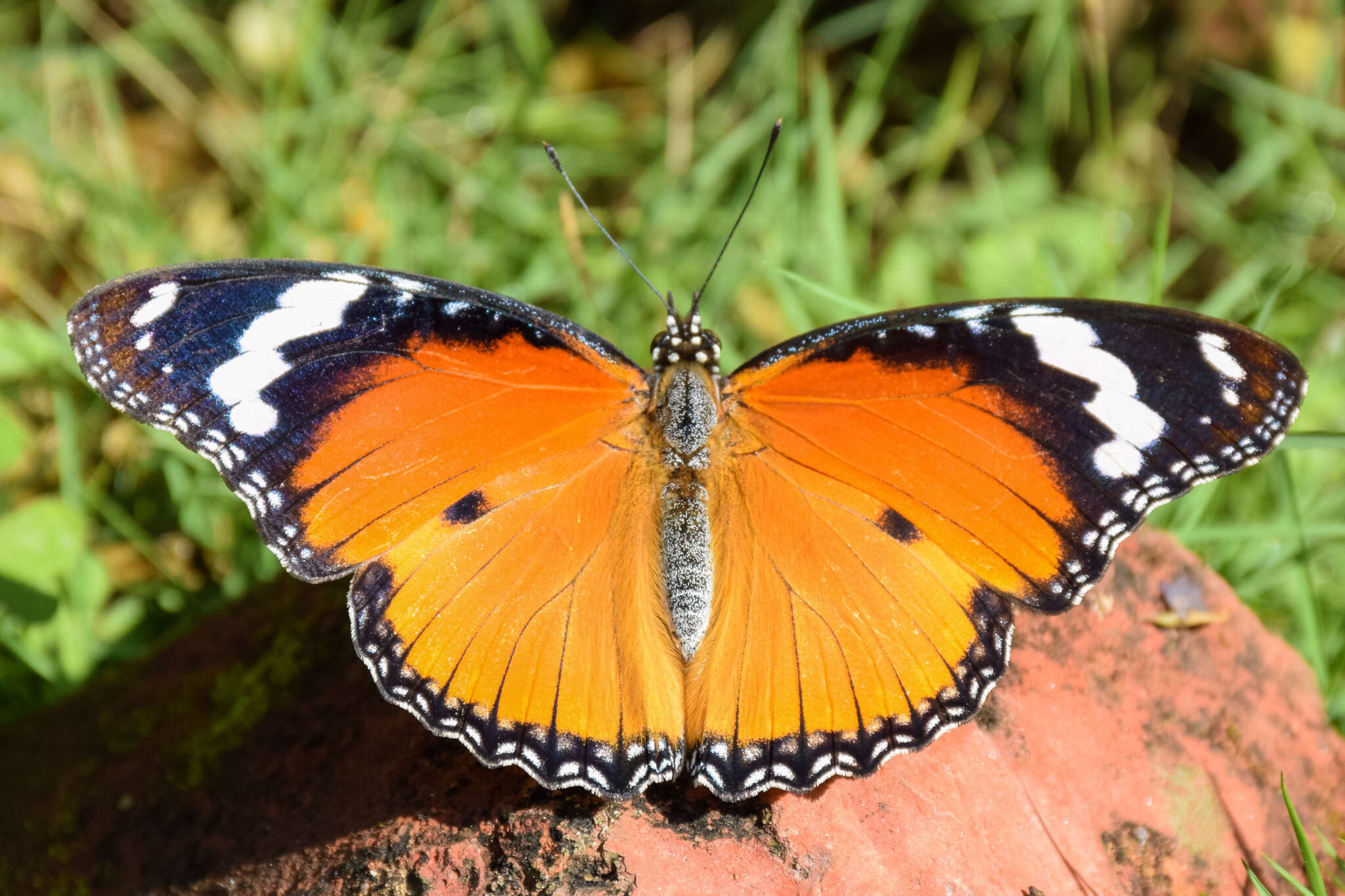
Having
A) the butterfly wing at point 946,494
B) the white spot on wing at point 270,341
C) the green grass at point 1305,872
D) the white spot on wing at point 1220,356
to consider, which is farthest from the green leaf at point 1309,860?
the white spot on wing at point 270,341

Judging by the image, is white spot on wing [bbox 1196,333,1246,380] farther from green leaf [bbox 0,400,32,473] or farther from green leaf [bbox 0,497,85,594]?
green leaf [bbox 0,400,32,473]

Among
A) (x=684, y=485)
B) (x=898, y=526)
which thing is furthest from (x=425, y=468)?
(x=898, y=526)

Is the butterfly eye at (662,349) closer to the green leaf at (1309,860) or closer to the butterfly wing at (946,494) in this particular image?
the butterfly wing at (946,494)

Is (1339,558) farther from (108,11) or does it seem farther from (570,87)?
(108,11)

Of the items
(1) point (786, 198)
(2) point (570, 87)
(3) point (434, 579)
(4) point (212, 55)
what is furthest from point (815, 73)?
(3) point (434, 579)

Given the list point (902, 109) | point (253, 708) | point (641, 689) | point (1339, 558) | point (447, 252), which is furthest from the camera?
point (902, 109)

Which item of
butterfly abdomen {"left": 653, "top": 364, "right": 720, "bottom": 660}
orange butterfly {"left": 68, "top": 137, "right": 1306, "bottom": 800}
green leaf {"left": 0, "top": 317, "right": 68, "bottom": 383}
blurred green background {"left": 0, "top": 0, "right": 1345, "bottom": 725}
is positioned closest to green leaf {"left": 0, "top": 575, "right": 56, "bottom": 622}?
blurred green background {"left": 0, "top": 0, "right": 1345, "bottom": 725}
